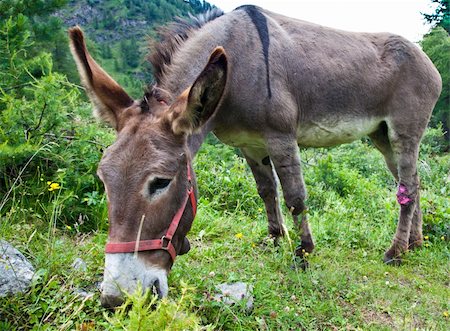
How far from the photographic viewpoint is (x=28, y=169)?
3785 millimetres

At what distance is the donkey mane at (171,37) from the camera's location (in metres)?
2.89

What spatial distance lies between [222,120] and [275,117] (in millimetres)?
430

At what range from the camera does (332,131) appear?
154 inches

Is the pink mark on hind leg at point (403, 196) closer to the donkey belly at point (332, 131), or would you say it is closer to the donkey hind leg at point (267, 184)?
the donkey belly at point (332, 131)

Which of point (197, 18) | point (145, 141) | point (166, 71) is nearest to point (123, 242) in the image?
point (145, 141)

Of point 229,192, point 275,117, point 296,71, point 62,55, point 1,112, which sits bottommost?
point 62,55

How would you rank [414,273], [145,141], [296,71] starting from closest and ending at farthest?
[145,141] < [296,71] < [414,273]

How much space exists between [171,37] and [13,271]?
6.53ft

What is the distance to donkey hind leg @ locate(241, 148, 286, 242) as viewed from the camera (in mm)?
3973

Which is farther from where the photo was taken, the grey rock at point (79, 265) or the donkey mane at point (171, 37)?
the donkey mane at point (171, 37)

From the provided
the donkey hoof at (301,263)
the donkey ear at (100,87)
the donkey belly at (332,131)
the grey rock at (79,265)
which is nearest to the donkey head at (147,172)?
the donkey ear at (100,87)

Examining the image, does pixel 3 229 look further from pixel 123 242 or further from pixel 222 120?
pixel 222 120

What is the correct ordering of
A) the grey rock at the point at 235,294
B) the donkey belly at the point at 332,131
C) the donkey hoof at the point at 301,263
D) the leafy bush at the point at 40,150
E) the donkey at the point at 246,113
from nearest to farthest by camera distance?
the donkey at the point at 246,113, the grey rock at the point at 235,294, the donkey hoof at the point at 301,263, the leafy bush at the point at 40,150, the donkey belly at the point at 332,131

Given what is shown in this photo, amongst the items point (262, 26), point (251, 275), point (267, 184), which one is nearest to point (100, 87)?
point (262, 26)
